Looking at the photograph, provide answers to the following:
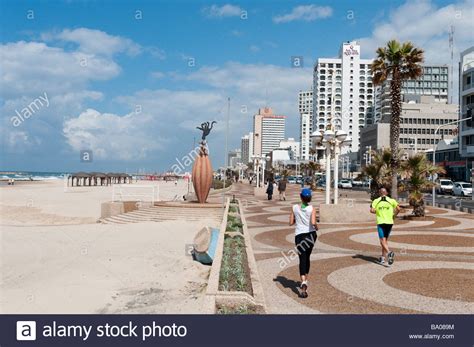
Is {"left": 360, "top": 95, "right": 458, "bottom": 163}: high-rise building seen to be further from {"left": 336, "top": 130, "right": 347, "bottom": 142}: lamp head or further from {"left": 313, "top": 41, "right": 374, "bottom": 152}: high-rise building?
{"left": 336, "top": 130, "right": 347, "bottom": 142}: lamp head

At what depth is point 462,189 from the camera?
123 ft

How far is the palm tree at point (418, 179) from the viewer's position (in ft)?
58.3

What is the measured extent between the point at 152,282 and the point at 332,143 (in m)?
11.5

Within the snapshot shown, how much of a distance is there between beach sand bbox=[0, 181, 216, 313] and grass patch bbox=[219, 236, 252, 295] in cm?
51

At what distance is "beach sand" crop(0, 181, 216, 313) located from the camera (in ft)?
22.3

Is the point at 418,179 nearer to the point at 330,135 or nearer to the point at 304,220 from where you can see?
the point at 330,135

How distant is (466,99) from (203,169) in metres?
44.9

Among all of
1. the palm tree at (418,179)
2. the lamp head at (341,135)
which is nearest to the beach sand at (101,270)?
the lamp head at (341,135)

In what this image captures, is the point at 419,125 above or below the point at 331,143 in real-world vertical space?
above

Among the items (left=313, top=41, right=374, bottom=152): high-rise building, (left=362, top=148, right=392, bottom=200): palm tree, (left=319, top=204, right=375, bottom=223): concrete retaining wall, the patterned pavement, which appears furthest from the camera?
(left=313, top=41, right=374, bottom=152): high-rise building

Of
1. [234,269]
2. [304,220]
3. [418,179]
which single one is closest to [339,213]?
[418,179]

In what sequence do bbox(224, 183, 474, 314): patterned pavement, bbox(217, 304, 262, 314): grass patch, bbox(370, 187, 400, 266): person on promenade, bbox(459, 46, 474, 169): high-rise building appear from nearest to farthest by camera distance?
bbox(217, 304, 262, 314): grass patch < bbox(224, 183, 474, 314): patterned pavement < bbox(370, 187, 400, 266): person on promenade < bbox(459, 46, 474, 169): high-rise building

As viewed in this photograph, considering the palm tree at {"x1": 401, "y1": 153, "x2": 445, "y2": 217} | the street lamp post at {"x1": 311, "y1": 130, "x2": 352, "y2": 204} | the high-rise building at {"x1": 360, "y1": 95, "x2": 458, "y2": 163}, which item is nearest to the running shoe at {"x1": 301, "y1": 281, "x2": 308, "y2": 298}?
the street lamp post at {"x1": 311, "y1": 130, "x2": 352, "y2": 204}

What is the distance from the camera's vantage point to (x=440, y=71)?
418ft
